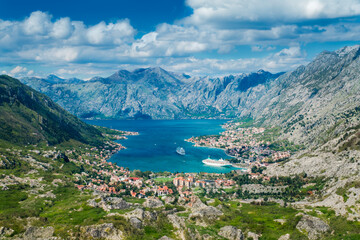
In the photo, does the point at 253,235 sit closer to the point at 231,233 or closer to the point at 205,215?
the point at 231,233

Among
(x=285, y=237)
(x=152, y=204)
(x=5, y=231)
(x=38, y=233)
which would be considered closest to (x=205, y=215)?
(x=152, y=204)

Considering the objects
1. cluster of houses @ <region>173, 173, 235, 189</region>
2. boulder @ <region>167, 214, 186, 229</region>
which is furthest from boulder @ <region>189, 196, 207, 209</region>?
cluster of houses @ <region>173, 173, 235, 189</region>

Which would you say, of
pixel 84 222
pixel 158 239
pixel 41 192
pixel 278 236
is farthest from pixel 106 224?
pixel 41 192

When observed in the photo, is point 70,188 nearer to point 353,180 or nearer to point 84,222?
point 84,222

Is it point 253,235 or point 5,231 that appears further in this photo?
point 253,235

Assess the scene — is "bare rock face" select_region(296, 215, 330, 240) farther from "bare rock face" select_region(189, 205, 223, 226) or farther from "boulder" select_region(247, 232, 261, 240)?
"bare rock face" select_region(189, 205, 223, 226)
